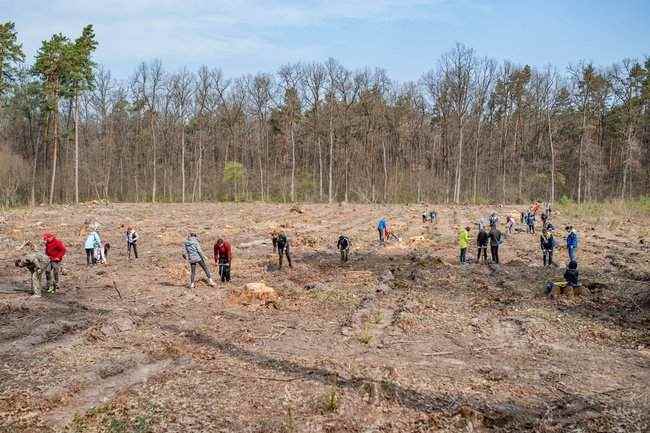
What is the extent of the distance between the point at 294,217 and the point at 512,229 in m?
15.3

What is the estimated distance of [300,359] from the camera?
10227 millimetres

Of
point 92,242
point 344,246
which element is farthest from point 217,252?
point 92,242

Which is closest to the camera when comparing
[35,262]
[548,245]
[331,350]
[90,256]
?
[331,350]

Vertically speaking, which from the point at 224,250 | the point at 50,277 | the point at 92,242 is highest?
the point at 224,250

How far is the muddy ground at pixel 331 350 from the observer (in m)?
7.87

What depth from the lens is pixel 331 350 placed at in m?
10.9

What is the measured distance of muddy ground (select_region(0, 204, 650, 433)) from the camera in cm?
787

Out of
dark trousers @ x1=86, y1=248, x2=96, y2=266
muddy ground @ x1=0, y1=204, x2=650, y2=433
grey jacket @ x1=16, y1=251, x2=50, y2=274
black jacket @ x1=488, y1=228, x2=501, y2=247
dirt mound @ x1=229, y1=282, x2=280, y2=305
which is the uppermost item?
black jacket @ x1=488, y1=228, x2=501, y2=247

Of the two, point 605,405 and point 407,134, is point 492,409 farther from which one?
point 407,134

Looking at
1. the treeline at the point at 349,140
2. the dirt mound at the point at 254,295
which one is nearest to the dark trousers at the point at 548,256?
the dirt mound at the point at 254,295

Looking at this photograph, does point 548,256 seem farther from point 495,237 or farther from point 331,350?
point 331,350

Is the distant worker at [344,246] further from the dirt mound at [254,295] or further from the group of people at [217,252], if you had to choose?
the dirt mound at [254,295]

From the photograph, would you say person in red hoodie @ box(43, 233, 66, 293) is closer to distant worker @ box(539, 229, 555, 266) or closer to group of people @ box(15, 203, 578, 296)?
group of people @ box(15, 203, 578, 296)

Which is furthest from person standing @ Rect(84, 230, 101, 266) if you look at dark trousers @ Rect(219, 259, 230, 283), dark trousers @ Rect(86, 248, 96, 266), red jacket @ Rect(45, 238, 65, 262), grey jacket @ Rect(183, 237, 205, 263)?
grey jacket @ Rect(183, 237, 205, 263)
